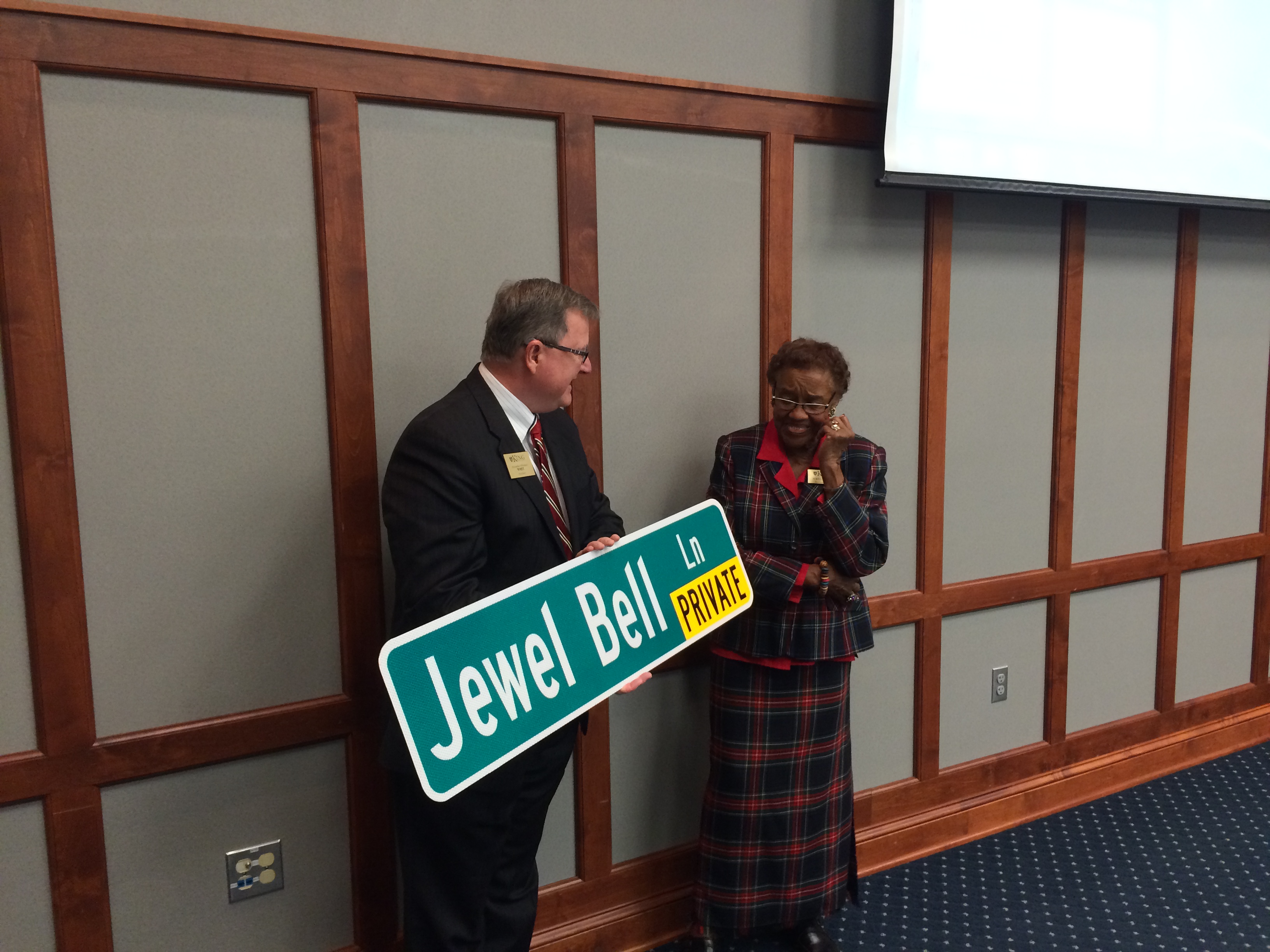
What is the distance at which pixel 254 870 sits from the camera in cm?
189

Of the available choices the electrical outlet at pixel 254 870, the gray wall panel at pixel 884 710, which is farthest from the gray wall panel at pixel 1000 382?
the electrical outlet at pixel 254 870

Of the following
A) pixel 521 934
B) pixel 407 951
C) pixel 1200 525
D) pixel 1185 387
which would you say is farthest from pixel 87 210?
pixel 1200 525

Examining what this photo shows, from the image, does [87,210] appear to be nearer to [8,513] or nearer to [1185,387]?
[8,513]

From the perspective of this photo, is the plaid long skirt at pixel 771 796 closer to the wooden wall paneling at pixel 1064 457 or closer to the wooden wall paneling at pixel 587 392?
the wooden wall paneling at pixel 587 392

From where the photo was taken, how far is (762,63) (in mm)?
2330

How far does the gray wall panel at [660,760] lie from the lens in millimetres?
2361

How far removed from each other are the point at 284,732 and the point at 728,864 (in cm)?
112

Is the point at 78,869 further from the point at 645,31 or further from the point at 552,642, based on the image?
the point at 645,31

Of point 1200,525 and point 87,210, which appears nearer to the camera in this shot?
point 87,210

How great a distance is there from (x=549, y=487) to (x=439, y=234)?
0.64m

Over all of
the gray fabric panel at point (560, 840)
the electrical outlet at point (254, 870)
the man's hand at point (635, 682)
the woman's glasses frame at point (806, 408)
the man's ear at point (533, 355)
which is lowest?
the gray fabric panel at point (560, 840)

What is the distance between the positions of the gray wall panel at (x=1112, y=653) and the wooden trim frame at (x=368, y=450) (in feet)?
0.34

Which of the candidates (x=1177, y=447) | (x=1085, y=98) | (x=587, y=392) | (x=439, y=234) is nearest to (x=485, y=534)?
(x=587, y=392)

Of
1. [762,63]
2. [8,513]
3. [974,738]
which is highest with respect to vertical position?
[762,63]
